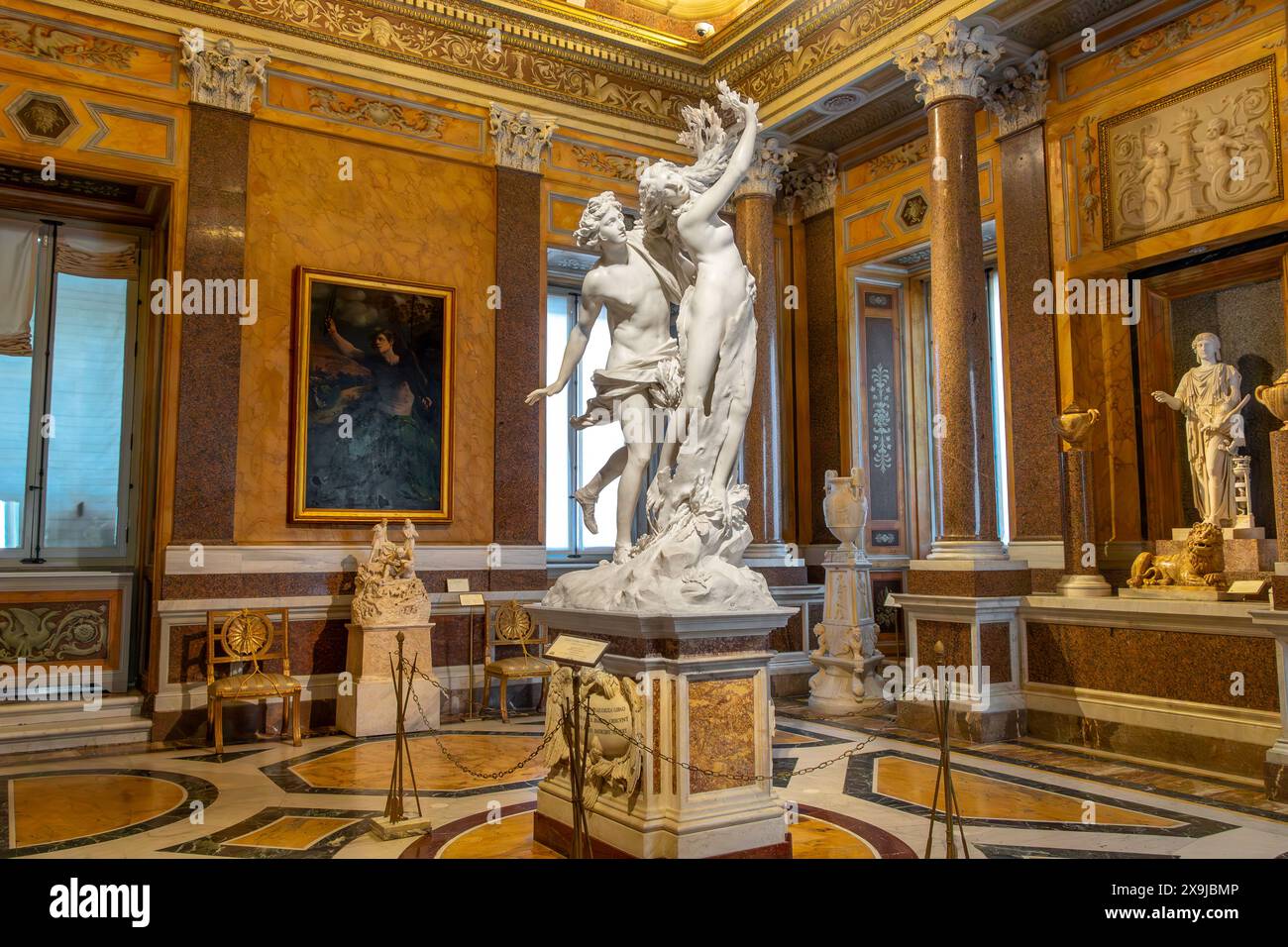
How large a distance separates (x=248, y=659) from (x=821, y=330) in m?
7.02

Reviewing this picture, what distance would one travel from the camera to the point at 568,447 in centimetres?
1146

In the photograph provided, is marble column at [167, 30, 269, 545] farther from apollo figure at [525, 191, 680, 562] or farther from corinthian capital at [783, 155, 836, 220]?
corinthian capital at [783, 155, 836, 220]

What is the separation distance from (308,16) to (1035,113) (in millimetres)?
6652

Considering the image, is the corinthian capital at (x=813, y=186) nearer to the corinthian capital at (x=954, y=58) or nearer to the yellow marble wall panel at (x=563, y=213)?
the yellow marble wall panel at (x=563, y=213)

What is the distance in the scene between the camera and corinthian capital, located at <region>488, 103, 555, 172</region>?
30.7 feet

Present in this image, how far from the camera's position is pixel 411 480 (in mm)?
8703

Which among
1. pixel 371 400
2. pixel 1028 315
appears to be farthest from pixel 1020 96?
pixel 371 400

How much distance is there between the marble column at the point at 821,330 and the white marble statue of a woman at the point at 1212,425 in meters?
3.99

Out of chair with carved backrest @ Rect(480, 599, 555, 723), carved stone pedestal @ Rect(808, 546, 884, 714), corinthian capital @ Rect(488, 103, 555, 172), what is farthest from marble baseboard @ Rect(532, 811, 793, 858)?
corinthian capital @ Rect(488, 103, 555, 172)

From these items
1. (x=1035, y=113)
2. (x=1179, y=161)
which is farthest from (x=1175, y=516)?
(x=1035, y=113)

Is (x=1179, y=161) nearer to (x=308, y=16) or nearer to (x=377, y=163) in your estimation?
(x=377, y=163)

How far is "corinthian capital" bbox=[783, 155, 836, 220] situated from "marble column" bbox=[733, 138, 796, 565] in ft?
3.03

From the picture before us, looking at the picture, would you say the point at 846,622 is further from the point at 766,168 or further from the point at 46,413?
the point at 46,413

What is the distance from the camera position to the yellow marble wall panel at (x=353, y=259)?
8.17 m
